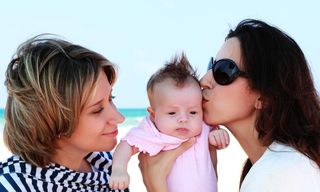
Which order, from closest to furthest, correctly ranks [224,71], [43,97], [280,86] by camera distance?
[43,97] → [280,86] → [224,71]

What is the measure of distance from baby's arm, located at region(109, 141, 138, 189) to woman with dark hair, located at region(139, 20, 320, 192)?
223 millimetres

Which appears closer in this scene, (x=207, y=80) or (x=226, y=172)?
(x=207, y=80)

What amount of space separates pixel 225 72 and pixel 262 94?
0.83 ft

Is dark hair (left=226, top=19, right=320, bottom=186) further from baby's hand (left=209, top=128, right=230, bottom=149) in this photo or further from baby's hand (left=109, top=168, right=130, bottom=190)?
baby's hand (left=109, top=168, right=130, bottom=190)

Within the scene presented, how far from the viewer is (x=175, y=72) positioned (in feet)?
12.3

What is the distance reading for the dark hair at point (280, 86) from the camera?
11.2 feet

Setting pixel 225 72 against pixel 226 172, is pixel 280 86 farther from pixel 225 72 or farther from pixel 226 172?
pixel 226 172

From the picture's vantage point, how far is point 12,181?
3201 millimetres

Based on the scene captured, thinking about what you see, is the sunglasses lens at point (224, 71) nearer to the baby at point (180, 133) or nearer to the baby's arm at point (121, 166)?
the baby at point (180, 133)

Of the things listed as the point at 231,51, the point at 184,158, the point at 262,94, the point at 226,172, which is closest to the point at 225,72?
the point at 231,51

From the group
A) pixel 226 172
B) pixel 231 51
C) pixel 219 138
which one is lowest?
pixel 226 172

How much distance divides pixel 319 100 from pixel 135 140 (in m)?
1.16

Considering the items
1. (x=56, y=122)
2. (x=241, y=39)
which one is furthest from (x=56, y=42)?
(x=241, y=39)

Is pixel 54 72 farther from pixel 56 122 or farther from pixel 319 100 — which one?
pixel 319 100
